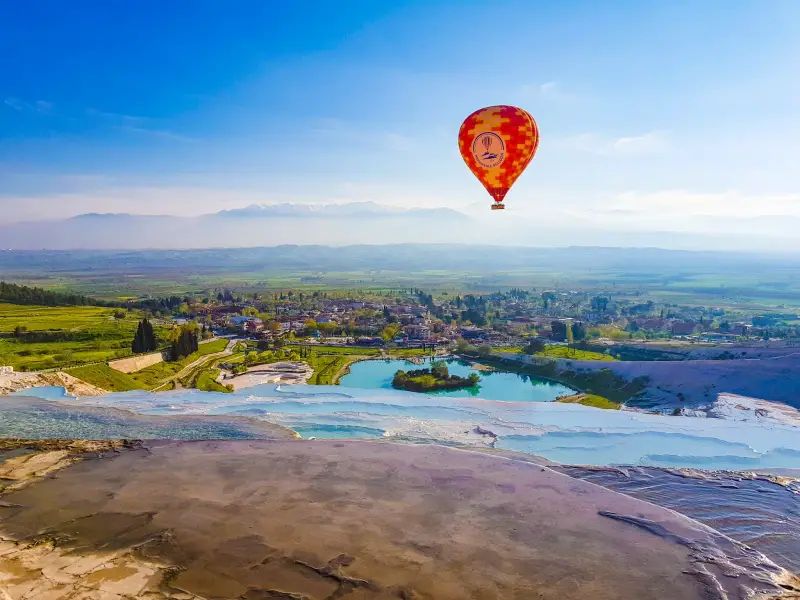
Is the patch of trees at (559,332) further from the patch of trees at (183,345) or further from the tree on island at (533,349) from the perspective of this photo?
the patch of trees at (183,345)

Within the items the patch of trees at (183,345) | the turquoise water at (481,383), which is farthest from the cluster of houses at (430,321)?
the patch of trees at (183,345)

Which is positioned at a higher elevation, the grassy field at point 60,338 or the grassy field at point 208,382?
the grassy field at point 60,338

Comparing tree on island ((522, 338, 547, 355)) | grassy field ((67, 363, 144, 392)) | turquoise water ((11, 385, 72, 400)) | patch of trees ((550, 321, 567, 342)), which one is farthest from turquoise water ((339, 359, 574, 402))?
patch of trees ((550, 321, 567, 342))

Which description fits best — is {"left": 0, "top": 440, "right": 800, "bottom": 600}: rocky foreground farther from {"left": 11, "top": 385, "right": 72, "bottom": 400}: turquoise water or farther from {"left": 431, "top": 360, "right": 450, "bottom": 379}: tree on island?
{"left": 431, "top": 360, "right": 450, "bottom": 379}: tree on island

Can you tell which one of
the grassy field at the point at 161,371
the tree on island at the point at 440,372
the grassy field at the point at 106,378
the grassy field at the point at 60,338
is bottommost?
the tree on island at the point at 440,372

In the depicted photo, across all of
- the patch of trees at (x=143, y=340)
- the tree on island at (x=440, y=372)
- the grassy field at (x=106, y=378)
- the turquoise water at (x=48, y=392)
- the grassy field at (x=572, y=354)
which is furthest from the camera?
the grassy field at (x=572, y=354)

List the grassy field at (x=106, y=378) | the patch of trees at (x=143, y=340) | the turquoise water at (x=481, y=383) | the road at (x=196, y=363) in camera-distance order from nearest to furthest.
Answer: the grassy field at (x=106, y=378)
the road at (x=196, y=363)
the turquoise water at (x=481, y=383)
the patch of trees at (x=143, y=340)
